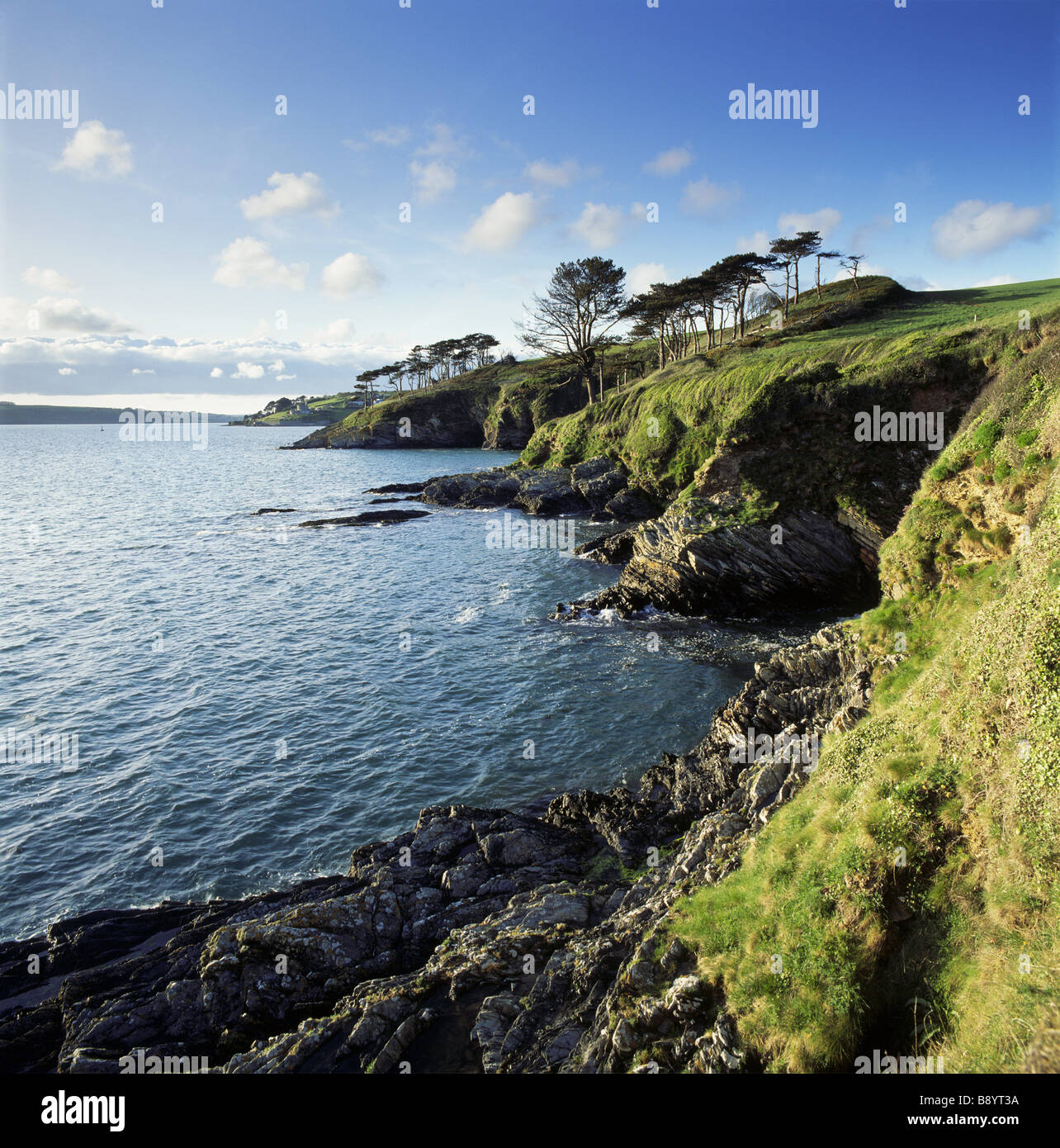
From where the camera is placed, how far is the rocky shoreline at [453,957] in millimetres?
9914

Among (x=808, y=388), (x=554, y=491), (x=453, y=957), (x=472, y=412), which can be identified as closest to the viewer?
(x=453, y=957)

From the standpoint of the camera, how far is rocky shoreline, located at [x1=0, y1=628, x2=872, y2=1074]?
9914 mm

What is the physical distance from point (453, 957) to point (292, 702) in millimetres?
17205

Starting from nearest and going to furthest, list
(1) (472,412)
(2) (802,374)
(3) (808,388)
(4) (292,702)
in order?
(4) (292,702) < (3) (808,388) < (2) (802,374) < (1) (472,412)

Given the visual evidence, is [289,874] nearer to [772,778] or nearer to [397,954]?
[397,954]

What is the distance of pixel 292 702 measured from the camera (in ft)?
88.6

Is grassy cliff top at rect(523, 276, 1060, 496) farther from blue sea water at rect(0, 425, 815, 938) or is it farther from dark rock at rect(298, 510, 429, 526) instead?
dark rock at rect(298, 510, 429, 526)

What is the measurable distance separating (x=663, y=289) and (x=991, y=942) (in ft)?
264

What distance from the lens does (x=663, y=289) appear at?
7644 centimetres

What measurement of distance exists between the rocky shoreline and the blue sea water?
2092 mm

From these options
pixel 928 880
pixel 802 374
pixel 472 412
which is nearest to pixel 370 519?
pixel 802 374

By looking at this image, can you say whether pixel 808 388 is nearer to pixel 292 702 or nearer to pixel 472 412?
pixel 292 702

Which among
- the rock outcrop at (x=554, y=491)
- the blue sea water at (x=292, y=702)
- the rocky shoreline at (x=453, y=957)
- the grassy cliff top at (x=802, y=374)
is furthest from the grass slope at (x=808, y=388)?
the rocky shoreline at (x=453, y=957)

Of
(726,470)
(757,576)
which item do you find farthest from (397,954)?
(726,470)
